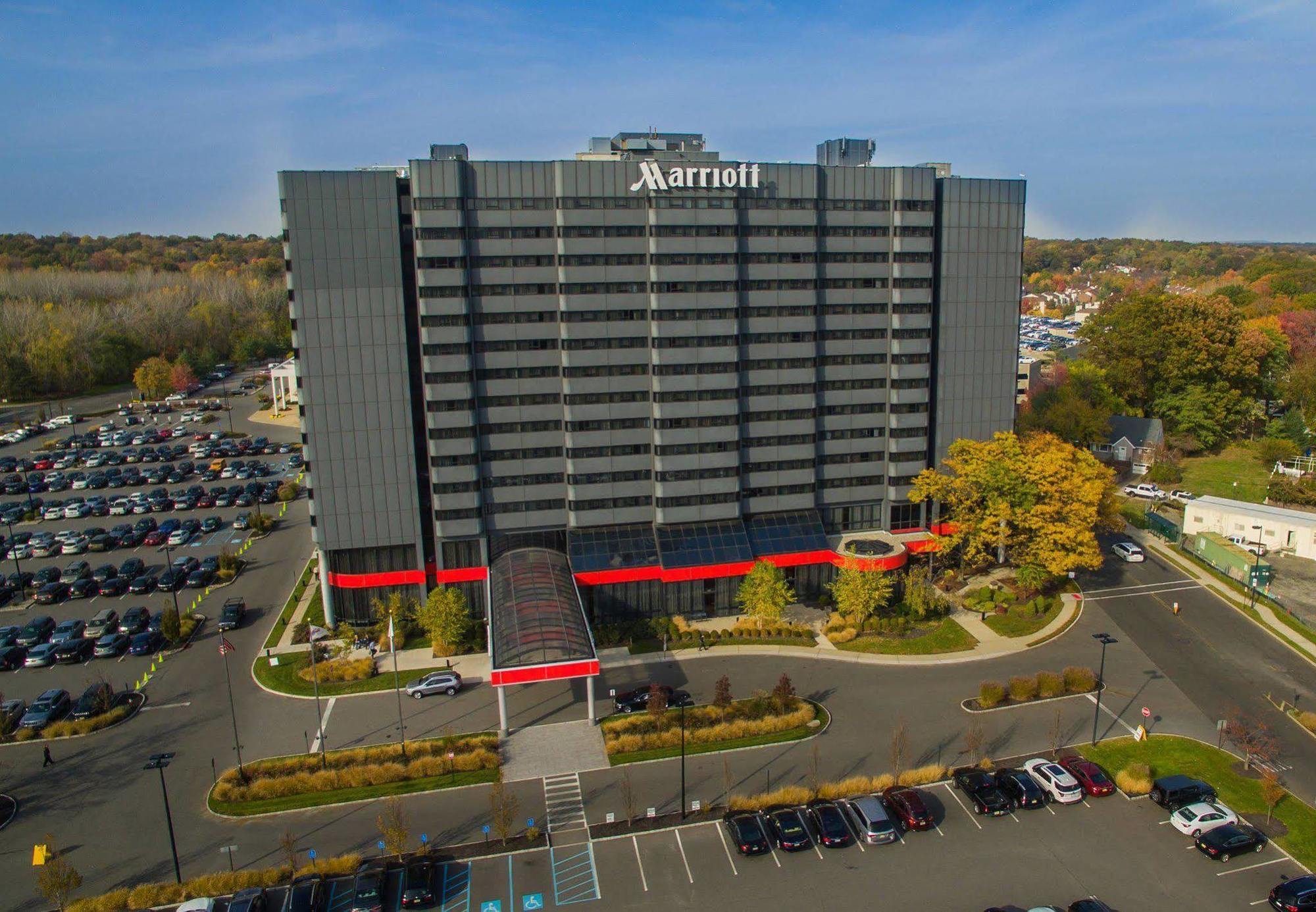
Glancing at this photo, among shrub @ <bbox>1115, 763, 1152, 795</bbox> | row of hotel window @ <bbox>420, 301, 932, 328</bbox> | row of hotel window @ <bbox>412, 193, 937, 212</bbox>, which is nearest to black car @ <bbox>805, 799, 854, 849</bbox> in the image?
shrub @ <bbox>1115, 763, 1152, 795</bbox>

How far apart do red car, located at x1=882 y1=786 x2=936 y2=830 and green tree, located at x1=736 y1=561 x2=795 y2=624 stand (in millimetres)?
21949

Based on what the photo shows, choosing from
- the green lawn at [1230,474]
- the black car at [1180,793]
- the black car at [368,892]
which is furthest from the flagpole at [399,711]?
the green lawn at [1230,474]

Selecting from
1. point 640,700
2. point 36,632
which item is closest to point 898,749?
point 640,700

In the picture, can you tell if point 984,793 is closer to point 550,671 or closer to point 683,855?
point 683,855

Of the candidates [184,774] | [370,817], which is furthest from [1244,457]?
[184,774]

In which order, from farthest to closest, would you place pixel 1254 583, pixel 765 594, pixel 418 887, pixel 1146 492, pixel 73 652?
pixel 1146 492
pixel 1254 583
pixel 765 594
pixel 73 652
pixel 418 887

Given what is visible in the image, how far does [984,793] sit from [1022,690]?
13160mm

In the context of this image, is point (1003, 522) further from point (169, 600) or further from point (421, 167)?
point (169, 600)

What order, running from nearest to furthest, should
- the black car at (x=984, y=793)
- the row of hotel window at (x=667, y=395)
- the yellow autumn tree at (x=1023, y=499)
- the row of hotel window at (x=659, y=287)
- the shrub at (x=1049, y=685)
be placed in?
the black car at (x=984, y=793)
the shrub at (x=1049, y=685)
the row of hotel window at (x=659, y=287)
the row of hotel window at (x=667, y=395)
the yellow autumn tree at (x=1023, y=499)

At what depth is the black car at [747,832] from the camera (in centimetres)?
4397

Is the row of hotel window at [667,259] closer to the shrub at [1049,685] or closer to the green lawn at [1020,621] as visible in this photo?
the green lawn at [1020,621]

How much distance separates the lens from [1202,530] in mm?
90188

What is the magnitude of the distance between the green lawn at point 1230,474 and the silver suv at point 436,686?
9033 cm

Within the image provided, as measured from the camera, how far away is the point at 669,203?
69.4 m
